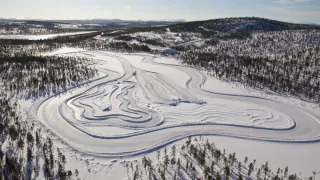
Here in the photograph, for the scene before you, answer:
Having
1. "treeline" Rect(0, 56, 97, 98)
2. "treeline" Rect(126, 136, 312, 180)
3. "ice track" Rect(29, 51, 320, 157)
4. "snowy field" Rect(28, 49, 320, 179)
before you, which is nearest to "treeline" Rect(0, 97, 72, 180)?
"snowy field" Rect(28, 49, 320, 179)

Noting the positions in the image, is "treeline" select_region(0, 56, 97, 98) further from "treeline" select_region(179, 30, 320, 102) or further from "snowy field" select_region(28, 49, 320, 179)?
"treeline" select_region(179, 30, 320, 102)

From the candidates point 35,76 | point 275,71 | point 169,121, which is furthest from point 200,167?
point 275,71

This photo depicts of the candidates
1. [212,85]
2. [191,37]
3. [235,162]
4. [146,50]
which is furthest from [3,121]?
A: [191,37]

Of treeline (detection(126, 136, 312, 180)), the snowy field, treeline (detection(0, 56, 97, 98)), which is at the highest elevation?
treeline (detection(0, 56, 97, 98))

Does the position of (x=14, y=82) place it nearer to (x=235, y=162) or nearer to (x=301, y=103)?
(x=235, y=162)

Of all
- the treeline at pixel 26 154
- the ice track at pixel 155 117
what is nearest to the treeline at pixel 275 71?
the ice track at pixel 155 117

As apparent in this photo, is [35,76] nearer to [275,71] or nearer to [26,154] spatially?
[26,154]
